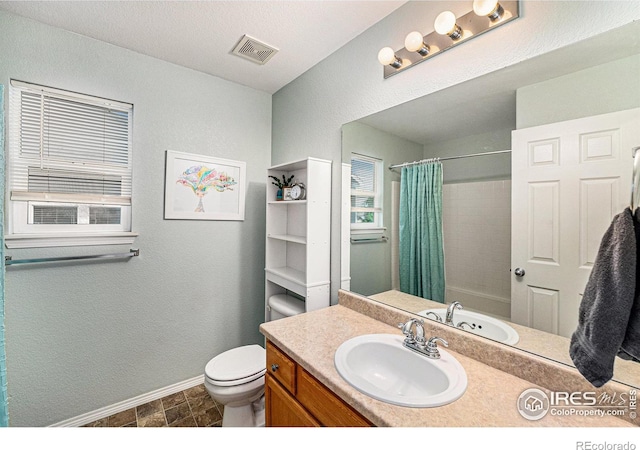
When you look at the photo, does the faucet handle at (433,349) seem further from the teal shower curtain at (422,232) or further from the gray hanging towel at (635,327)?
the gray hanging towel at (635,327)

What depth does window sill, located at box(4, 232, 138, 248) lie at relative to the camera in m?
1.45

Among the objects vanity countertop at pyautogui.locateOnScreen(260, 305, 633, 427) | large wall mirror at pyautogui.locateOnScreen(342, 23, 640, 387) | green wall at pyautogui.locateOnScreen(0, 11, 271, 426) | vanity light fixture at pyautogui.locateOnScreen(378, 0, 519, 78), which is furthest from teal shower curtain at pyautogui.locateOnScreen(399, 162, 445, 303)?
green wall at pyautogui.locateOnScreen(0, 11, 271, 426)

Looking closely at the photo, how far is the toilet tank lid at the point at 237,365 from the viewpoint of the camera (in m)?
1.53

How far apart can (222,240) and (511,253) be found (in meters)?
1.92

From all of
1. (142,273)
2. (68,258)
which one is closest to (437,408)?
(142,273)

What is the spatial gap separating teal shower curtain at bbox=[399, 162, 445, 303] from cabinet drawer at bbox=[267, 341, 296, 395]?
2.17ft

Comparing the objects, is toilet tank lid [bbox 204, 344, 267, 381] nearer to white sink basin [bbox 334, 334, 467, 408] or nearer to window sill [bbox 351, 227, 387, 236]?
white sink basin [bbox 334, 334, 467, 408]

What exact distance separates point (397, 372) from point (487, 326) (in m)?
0.41

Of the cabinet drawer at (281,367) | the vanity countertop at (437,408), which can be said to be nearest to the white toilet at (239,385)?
the cabinet drawer at (281,367)

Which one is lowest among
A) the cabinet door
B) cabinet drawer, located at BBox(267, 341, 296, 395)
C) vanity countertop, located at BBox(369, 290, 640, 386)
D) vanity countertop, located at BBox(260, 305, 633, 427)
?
the cabinet door

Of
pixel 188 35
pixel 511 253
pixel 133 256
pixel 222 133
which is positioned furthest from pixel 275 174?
pixel 511 253

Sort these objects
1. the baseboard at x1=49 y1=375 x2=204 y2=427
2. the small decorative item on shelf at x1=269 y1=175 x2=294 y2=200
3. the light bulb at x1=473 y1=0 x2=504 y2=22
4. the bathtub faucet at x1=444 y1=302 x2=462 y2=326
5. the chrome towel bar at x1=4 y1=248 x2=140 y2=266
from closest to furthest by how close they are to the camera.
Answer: the light bulb at x1=473 y1=0 x2=504 y2=22 → the bathtub faucet at x1=444 y1=302 x2=462 y2=326 → the chrome towel bar at x1=4 y1=248 x2=140 y2=266 → the baseboard at x1=49 y1=375 x2=204 y2=427 → the small decorative item on shelf at x1=269 y1=175 x2=294 y2=200

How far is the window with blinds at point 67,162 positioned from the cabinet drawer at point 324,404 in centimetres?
160
